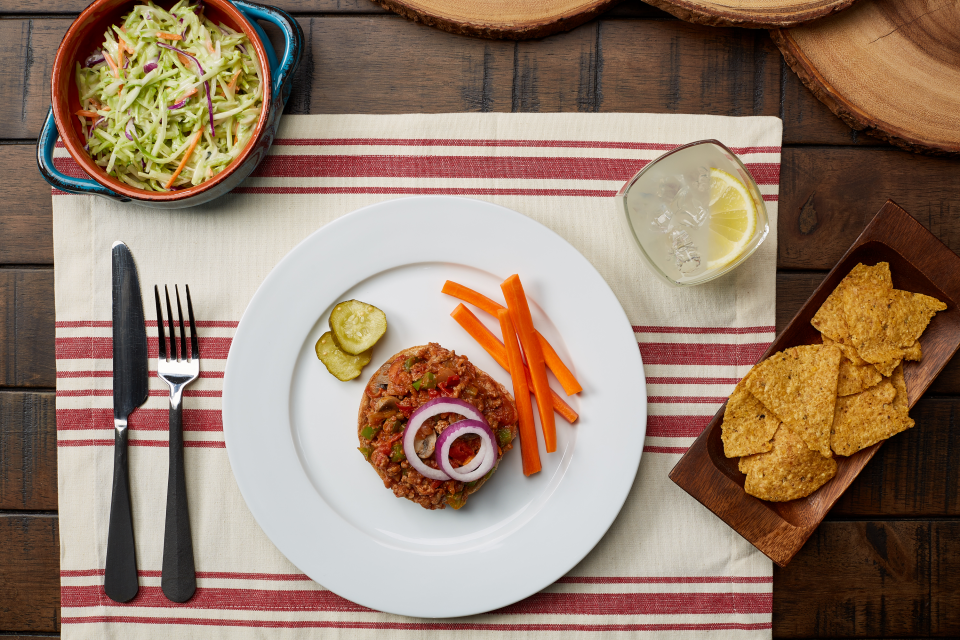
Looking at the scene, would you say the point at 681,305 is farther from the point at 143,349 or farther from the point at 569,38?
the point at 143,349

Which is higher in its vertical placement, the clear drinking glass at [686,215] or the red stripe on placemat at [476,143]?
the red stripe on placemat at [476,143]

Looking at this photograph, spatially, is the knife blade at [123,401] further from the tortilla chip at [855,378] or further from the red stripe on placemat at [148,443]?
the tortilla chip at [855,378]

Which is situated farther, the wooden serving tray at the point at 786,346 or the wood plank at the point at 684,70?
the wood plank at the point at 684,70

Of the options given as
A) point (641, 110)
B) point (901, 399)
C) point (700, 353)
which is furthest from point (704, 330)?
point (641, 110)

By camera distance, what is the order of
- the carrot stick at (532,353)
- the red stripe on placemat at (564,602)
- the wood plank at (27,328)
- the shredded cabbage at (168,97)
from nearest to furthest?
the shredded cabbage at (168,97) → the carrot stick at (532,353) → the red stripe on placemat at (564,602) → the wood plank at (27,328)

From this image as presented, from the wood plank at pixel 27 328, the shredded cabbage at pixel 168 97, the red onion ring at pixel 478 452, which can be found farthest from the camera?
the wood plank at pixel 27 328

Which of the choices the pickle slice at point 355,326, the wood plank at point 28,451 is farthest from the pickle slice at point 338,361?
the wood plank at point 28,451
